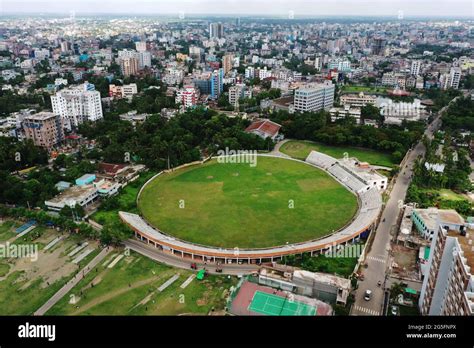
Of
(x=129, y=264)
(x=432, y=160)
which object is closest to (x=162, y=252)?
(x=129, y=264)

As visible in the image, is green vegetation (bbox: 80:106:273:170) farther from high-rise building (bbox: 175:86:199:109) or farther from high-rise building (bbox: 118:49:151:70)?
high-rise building (bbox: 118:49:151:70)

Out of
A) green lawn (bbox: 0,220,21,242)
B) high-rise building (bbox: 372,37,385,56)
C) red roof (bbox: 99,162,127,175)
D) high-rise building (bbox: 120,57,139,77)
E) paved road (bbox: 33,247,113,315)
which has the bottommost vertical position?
green lawn (bbox: 0,220,21,242)

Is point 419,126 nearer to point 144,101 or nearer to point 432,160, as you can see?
point 432,160

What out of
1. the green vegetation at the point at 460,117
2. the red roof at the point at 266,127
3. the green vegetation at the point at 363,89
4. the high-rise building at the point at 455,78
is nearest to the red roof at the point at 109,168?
the red roof at the point at 266,127

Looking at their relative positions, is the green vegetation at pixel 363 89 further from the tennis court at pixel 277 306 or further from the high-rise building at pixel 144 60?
the tennis court at pixel 277 306

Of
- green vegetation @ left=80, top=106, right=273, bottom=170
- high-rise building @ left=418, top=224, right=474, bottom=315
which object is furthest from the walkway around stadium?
green vegetation @ left=80, top=106, right=273, bottom=170

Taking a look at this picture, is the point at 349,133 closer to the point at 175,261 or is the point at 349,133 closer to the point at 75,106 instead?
the point at 175,261
